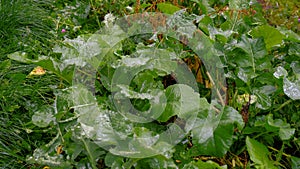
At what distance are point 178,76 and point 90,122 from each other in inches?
20.7

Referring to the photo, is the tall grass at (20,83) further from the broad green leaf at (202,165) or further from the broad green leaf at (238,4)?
the broad green leaf at (238,4)

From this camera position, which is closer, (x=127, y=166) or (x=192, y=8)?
(x=127, y=166)

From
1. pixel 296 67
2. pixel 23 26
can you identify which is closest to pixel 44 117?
pixel 296 67

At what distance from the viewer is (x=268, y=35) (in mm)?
1684

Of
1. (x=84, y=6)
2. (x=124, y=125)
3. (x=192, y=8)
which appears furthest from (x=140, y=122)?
(x=84, y=6)

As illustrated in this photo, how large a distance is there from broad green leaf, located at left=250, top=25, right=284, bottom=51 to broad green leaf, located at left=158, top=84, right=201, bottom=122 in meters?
0.39

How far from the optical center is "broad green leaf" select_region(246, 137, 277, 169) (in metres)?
1.47

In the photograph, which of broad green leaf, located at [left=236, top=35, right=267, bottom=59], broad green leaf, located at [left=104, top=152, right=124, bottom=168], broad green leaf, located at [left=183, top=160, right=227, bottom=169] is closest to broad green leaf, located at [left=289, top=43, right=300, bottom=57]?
broad green leaf, located at [left=236, top=35, right=267, bottom=59]

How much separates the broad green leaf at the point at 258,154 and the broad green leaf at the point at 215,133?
0.12 meters

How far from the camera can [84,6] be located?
2951 millimetres

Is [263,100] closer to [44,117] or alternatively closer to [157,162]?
[157,162]

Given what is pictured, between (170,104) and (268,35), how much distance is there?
1.64 feet

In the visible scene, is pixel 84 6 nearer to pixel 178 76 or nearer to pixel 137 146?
pixel 178 76

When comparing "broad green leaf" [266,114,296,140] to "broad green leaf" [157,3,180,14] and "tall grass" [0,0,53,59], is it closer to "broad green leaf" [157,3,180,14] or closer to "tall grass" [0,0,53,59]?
"broad green leaf" [157,3,180,14]
